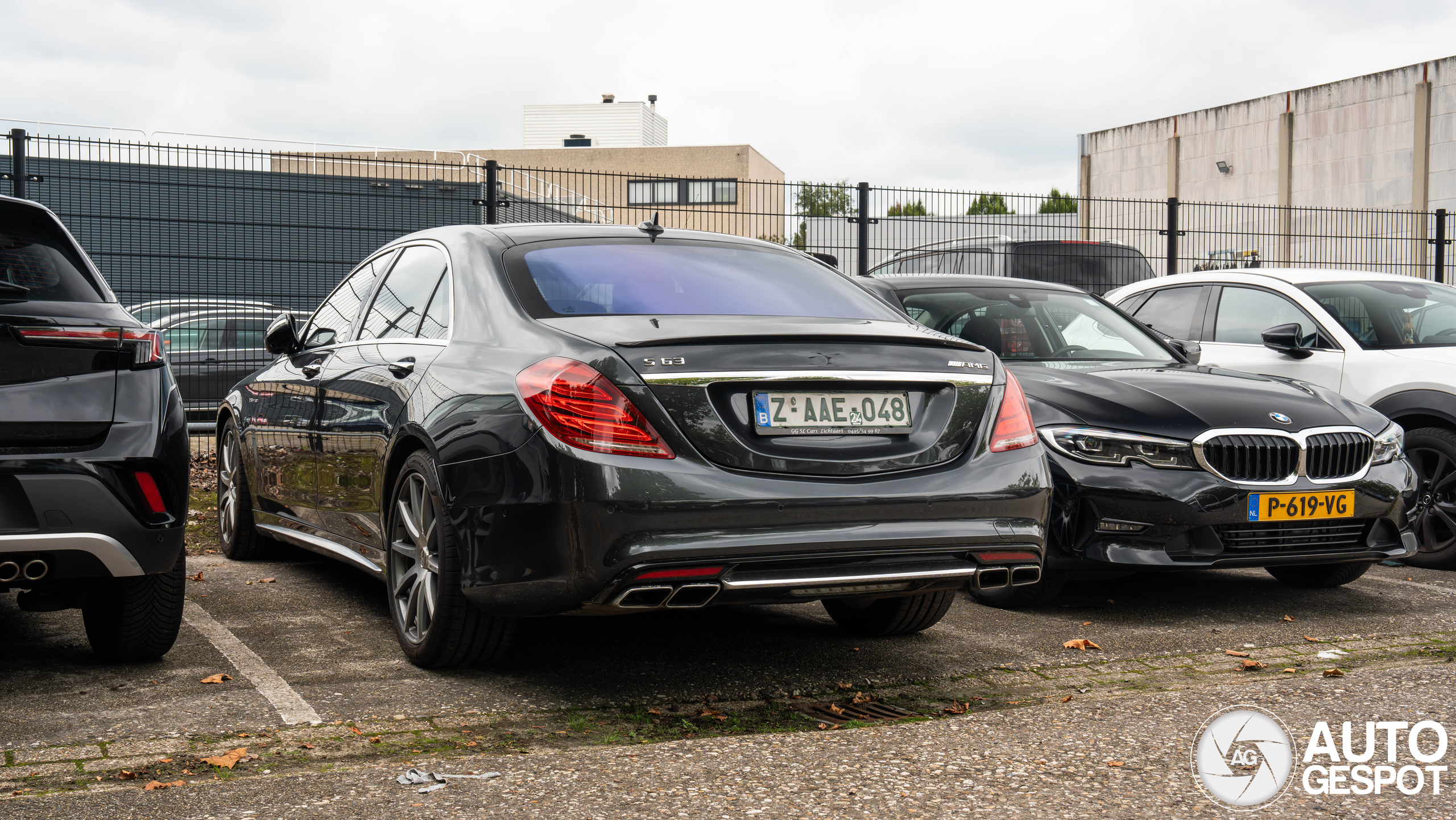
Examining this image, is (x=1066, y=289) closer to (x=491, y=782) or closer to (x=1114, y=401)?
(x=1114, y=401)

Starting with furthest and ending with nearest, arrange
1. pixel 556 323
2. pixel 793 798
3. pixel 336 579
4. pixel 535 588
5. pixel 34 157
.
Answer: pixel 34 157, pixel 336 579, pixel 556 323, pixel 535 588, pixel 793 798

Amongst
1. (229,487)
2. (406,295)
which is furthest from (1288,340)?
(229,487)

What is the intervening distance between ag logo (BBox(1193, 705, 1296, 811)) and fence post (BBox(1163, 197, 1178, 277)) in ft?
37.5

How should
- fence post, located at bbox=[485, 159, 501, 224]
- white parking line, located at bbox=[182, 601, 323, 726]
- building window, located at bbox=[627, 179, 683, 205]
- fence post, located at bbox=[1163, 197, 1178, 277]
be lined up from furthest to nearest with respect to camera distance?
fence post, located at bbox=[1163, 197, 1178, 277]
building window, located at bbox=[627, 179, 683, 205]
fence post, located at bbox=[485, 159, 501, 224]
white parking line, located at bbox=[182, 601, 323, 726]

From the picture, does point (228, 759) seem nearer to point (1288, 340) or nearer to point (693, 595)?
point (693, 595)

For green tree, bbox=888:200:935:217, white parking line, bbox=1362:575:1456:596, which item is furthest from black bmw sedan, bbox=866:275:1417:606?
green tree, bbox=888:200:935:217

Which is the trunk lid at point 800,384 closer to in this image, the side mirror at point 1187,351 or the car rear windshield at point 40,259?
the car rear windshield at point 40,259

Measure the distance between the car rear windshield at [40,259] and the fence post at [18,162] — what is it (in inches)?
263

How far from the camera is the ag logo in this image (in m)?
3.19

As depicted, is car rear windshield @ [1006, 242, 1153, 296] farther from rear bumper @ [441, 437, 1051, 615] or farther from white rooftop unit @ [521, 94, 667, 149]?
white rooftop unit @ [521, 94, 667, 149]

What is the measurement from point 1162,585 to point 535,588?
367 centimetres

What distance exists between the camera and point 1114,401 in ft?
17.9

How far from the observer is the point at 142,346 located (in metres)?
4.01

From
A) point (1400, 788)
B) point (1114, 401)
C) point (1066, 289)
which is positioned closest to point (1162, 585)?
point (1114, 401)
